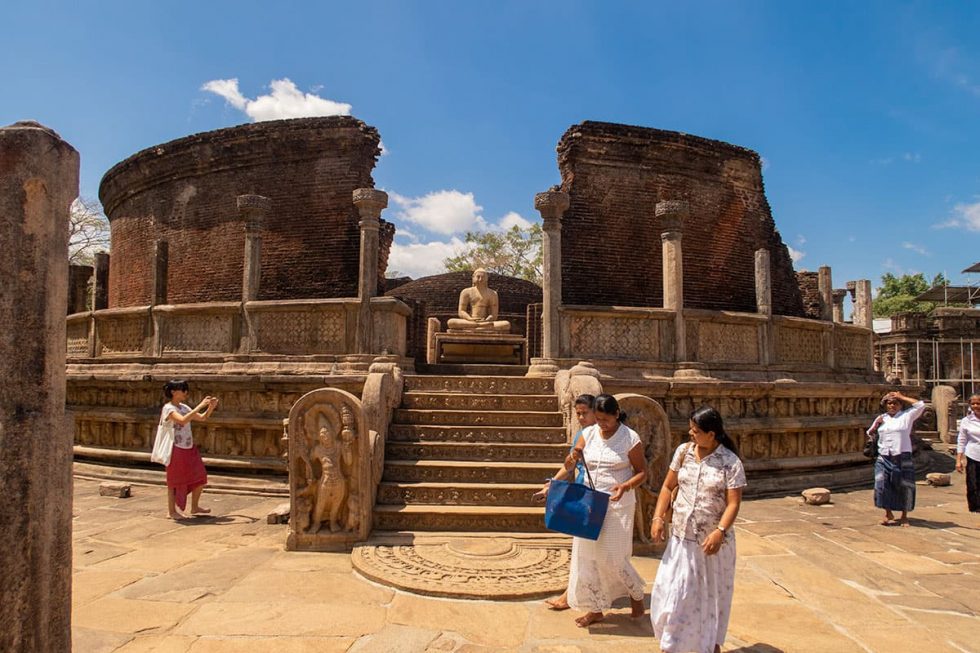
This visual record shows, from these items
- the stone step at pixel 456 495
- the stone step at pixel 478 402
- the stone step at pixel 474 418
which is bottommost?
the stone step at pixel 456 495

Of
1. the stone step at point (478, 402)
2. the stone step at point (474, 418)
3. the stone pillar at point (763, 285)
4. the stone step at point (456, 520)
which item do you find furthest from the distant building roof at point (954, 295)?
the stone step at point (456, 520)

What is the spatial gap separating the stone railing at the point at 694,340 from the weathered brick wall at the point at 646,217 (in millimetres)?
4181

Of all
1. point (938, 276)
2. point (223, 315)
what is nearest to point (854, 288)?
point (223, 315)

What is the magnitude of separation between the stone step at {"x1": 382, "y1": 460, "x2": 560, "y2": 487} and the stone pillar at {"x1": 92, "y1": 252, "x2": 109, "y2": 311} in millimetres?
14739

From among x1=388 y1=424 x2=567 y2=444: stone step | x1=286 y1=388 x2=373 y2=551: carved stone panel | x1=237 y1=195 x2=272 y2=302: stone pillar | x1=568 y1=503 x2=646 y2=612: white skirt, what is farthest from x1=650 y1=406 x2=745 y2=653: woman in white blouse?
x1=237 y1=195 x2=272 y2=302: stone pillar

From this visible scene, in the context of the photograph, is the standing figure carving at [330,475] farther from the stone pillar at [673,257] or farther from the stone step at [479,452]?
the stone pillar at [673,257]

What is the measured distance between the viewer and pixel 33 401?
2.27m

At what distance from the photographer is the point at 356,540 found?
17.2 feet

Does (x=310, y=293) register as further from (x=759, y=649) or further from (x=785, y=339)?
(x=759, y=649)

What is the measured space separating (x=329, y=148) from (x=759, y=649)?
1267 cm

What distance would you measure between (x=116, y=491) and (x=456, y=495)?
4998 mm

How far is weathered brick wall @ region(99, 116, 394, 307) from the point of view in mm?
13383

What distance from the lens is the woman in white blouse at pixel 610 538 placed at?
367 cm

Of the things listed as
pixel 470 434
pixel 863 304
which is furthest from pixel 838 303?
pixel 470 434
